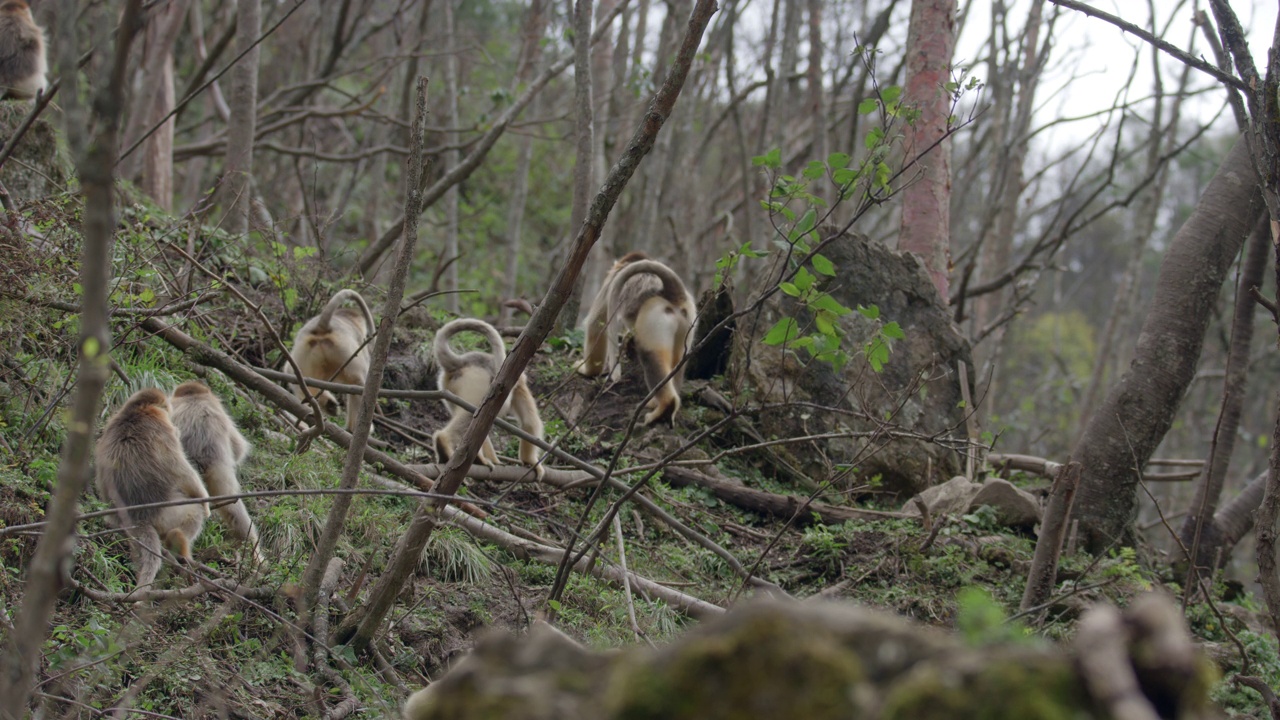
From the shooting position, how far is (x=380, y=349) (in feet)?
15.1

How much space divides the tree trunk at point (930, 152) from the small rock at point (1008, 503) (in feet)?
8.36

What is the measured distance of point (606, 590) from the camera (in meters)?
6.31

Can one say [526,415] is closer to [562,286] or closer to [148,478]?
[148,478]

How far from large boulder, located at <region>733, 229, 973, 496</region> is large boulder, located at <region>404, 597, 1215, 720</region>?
23.0 ft

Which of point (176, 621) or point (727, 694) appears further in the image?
point (176, 621)

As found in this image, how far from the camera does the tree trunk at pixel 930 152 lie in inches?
396

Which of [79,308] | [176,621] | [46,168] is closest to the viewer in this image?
[176,621]

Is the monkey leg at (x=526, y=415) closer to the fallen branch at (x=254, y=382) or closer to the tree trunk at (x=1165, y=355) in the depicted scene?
the fallen branch at (x=254, y=382)

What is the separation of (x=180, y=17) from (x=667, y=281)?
796 cm

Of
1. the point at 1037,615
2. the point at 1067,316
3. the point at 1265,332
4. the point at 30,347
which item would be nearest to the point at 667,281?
the point at 1037,615

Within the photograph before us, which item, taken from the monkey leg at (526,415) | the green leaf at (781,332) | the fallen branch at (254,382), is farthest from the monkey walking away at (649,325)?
the green leaf at (781,332)

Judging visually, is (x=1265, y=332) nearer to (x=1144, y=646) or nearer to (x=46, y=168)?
(x=46, y=168)

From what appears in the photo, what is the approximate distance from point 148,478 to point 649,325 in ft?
14.3

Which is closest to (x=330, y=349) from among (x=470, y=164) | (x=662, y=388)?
(x=662, y=388)
